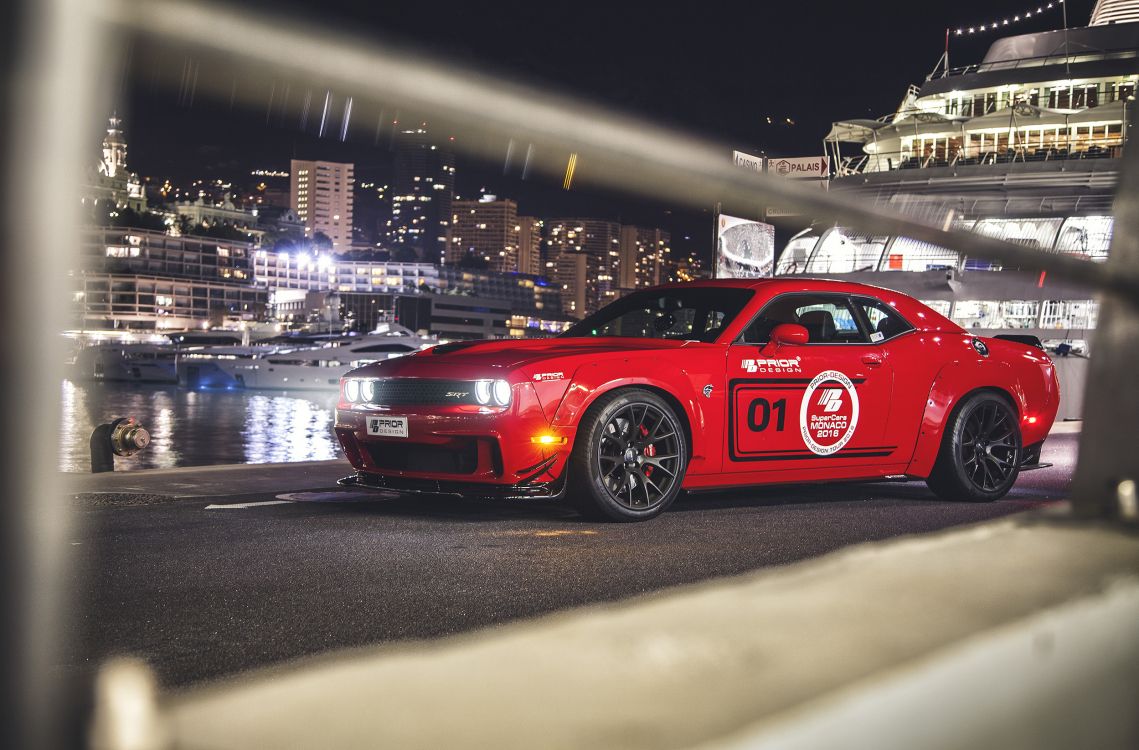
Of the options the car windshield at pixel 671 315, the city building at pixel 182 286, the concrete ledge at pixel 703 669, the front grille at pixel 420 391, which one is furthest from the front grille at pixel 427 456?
the city building at pixel 182 286

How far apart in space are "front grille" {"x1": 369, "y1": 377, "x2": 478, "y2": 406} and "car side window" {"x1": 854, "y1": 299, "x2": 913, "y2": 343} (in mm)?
2765

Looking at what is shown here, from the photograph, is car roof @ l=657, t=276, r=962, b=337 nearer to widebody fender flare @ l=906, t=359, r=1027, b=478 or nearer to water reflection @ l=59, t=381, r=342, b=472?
widebody fender flare @ l=906, t=359, r=1027, b=478

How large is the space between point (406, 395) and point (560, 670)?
584 cm

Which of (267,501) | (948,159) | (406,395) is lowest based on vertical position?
(267,501)

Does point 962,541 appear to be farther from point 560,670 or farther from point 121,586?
point 121,586

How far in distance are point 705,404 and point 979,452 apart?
2.26m

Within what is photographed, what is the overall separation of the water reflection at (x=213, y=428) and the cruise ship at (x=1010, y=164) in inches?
972

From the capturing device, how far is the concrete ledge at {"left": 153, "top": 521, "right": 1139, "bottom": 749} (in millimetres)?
723

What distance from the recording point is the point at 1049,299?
4734cm

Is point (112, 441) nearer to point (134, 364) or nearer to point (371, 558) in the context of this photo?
point (371, 558)

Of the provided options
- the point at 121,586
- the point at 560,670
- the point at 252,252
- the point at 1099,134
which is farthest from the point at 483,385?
the point at 252,252

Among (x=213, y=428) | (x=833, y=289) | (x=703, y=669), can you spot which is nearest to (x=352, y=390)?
(x=833, y=289)

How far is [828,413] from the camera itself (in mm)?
6957

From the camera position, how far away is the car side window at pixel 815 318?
7.12 metres
